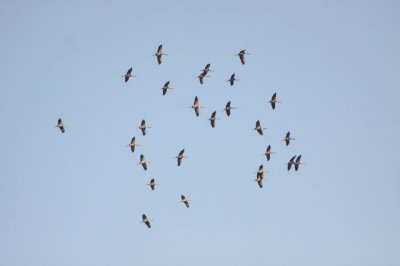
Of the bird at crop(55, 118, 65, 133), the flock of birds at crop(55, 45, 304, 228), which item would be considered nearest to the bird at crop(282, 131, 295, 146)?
the flock of birds at crop(55, 45, 304, 228)

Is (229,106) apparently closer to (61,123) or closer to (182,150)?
(182,150)

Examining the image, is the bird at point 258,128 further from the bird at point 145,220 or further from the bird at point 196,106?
the bird at point 145,220

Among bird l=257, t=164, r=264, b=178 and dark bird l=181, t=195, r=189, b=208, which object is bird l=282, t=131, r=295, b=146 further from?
dark bird l=181, t=195, r=189, b=208

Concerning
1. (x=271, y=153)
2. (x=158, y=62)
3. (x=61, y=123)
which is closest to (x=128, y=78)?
(x=158, y=62)

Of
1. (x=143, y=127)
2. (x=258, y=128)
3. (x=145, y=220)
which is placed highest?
(x=143, y=127)

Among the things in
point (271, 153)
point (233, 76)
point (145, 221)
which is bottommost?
point (145, 221)

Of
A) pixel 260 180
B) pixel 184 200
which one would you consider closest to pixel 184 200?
pixel 184 200

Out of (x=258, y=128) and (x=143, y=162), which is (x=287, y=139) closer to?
(x=258, y=128)

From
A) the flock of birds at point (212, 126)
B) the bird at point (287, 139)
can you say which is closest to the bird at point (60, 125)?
the flock of birds at point (212, 126)

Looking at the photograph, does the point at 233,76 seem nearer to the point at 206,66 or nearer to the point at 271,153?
the point at 206,66

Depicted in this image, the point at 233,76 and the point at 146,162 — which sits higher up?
the point at 233,76

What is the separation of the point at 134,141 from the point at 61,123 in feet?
29.4

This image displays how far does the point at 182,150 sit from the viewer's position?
108m

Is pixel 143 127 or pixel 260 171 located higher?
pixel 143 127
